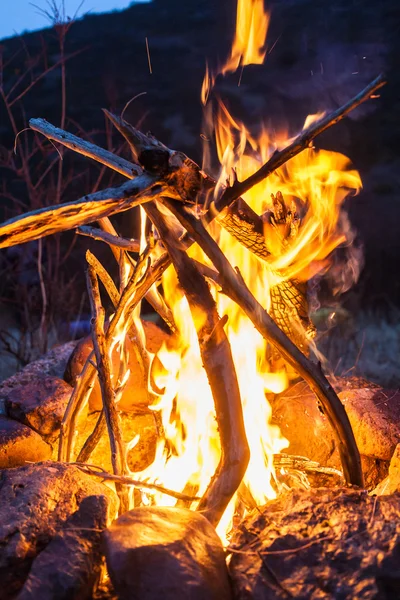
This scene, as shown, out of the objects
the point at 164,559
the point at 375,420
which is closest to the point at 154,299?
the point at 375,420

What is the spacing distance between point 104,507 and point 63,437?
769 mm

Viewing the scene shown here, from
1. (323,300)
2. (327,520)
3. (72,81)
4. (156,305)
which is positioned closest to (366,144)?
(323,300)

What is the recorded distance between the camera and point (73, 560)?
5.70 feet

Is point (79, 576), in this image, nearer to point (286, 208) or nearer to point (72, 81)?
point (286, 208)

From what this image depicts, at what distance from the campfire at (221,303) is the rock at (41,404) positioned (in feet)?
1.72

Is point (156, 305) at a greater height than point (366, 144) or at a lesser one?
lesser

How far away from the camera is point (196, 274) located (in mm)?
2162

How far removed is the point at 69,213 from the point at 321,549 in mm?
1217

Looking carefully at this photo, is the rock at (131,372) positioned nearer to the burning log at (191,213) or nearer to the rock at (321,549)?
the burning log at (191,213)

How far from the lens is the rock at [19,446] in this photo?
2951 millimetres

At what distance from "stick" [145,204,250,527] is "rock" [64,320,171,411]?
114 centimetres

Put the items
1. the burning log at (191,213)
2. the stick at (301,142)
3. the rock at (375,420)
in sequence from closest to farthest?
the burning log at (191,213), the stick at (301,142), the rock at (375,420)

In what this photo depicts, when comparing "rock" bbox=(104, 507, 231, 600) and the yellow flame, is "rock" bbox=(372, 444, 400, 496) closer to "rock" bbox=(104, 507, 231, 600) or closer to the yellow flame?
"rock" bbox=(104, 507, 231, 600)

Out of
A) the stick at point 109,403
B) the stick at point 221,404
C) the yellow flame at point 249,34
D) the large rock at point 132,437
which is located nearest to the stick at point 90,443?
the stick at point 109,403
